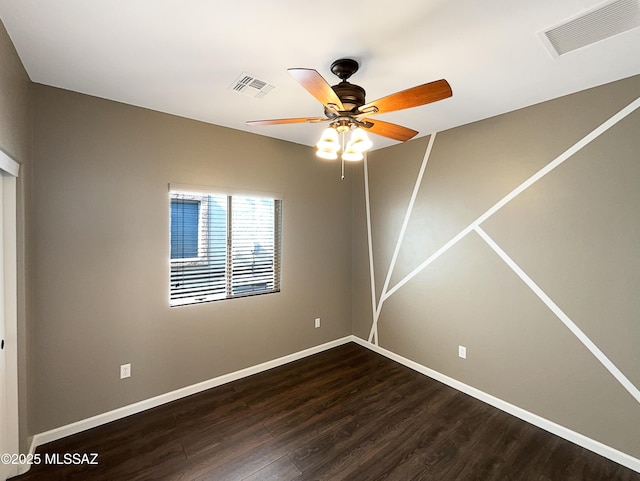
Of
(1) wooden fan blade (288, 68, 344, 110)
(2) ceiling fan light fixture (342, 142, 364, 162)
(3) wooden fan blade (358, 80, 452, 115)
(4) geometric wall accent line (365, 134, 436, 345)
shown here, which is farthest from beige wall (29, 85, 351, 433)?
(3) wooden fan blade (358, 80, 452, 115)

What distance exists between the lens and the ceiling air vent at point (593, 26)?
1402mm

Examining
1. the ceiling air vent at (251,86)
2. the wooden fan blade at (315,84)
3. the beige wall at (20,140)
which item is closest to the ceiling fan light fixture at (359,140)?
→ the wooden fan blade at (315,84)

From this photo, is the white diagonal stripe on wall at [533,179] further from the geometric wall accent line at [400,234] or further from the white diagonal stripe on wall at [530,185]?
the geometric wall accent line at [400,234]

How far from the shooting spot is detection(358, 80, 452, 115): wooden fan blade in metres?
1.36

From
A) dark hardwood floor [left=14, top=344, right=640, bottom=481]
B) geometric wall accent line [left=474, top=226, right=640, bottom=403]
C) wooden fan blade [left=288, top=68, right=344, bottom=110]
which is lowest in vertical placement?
dark hardwood floor [left=14, top=344, right=640, bottom=481]

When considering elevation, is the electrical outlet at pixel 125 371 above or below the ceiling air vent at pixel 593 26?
below

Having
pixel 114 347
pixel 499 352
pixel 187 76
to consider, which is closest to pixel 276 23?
pixel 187 76

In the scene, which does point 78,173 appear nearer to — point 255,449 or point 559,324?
point 255,449

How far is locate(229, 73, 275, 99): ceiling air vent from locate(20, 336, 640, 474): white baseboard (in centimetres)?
274

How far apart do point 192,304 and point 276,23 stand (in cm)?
243

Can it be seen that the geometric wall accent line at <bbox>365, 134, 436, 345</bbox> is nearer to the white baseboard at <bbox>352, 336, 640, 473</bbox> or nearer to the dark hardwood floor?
the white baseboard at <bbox>352, 336, 640, 473</bbox>

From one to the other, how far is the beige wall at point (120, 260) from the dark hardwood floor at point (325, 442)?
362mm

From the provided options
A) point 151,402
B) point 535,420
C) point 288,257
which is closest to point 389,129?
point 288,257

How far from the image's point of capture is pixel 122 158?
245 centimetres
